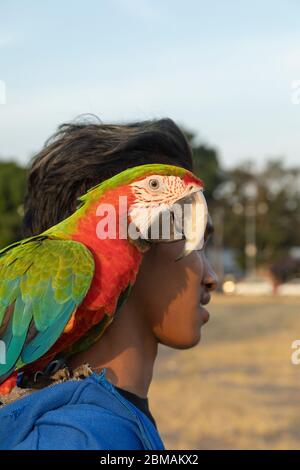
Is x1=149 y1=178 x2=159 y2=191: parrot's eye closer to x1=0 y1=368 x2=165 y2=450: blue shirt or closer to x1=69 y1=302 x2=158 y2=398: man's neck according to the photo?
x1=69 y1=302 x2=158 y2=398: man's neck

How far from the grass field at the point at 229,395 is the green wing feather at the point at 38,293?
602 centimetres

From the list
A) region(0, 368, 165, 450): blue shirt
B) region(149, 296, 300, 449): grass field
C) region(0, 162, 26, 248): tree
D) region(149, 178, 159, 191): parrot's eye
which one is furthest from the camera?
region(0, 162, 26, 248): tree

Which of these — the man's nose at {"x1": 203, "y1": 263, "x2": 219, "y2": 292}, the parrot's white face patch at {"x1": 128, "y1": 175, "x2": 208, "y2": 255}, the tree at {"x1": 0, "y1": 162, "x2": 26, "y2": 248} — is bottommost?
the tree at {"x1": 0, "y1": 162, "x2": 26, "y2": 248}

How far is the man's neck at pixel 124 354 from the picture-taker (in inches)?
88.1

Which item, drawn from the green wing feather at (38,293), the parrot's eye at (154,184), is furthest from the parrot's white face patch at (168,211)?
the green wing feather at (38,293)

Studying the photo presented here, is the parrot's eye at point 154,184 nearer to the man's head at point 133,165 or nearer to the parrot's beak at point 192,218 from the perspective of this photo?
the parrot's beak at point 192,218

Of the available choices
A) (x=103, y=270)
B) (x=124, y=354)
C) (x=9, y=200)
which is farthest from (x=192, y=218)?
(x=9, y=200)

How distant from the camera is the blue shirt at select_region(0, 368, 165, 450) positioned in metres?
1.81

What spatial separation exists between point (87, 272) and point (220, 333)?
72.2 ft

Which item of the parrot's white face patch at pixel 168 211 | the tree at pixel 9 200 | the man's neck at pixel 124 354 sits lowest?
the tree at pixel 9 200

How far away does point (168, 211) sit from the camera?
2195mm

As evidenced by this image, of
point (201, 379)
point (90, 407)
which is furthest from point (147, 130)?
point (201, 379)

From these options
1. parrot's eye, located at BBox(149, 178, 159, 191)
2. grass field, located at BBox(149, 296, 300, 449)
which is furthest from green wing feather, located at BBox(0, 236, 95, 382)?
grass field, located at BBox(149, 296, 300, 449)
